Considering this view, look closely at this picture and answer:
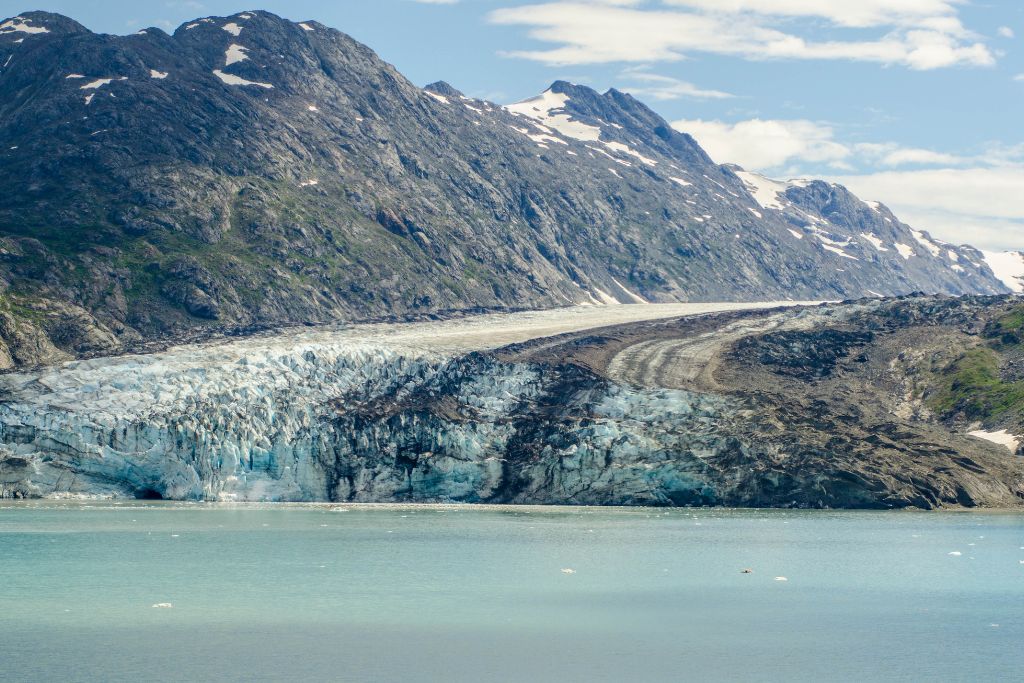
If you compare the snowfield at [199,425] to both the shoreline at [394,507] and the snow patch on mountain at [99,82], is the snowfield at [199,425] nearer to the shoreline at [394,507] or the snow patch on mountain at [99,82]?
the shoreline at [394,507]

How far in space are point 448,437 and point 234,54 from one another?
415ft

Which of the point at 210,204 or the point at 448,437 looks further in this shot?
the point at 210,204

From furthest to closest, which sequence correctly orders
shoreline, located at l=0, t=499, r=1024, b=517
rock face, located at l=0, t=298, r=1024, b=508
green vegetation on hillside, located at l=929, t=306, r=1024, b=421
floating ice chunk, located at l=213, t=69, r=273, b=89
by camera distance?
floating ice chunk, located at l=213, t=69, r=273, b=89
green vegetation on hillside, located at l=929, t=306, r=1024, b=421
rock face, located at l=0, t=298, r=1024, b=508
shoreline, located at l=0, t=499, r=1024, b=517

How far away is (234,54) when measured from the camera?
19450 centimetres

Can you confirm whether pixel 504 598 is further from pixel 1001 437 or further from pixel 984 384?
pixel 984 384

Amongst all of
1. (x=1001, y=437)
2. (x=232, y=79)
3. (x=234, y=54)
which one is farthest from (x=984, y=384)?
(x=234, y=54)

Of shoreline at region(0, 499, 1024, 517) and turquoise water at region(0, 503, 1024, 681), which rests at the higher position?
shoreline at region(0, 499, 1024, 517)

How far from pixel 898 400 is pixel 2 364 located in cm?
7797

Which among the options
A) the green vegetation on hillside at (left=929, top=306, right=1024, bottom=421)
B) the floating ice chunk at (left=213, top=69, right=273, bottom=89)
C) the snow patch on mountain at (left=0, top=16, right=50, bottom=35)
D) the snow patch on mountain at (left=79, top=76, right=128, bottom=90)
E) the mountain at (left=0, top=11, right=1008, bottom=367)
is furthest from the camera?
the snow patch on mountain at (left=0, top=16, right=50, bottom=35)

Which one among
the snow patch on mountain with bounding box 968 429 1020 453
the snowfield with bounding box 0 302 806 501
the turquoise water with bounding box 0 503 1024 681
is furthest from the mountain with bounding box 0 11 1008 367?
the snow patch on mountain with bounding box 968 429 1020 453

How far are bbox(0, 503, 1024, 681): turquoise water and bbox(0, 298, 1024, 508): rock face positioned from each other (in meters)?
7.25

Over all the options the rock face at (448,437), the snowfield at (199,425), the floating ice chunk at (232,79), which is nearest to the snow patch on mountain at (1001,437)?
the rock face at (448,437)

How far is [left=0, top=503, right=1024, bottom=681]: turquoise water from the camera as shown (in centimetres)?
3316

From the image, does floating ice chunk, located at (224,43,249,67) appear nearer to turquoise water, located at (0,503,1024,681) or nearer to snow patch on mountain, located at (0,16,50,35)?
snow patch on mountain, located at (0,16,50,35)
